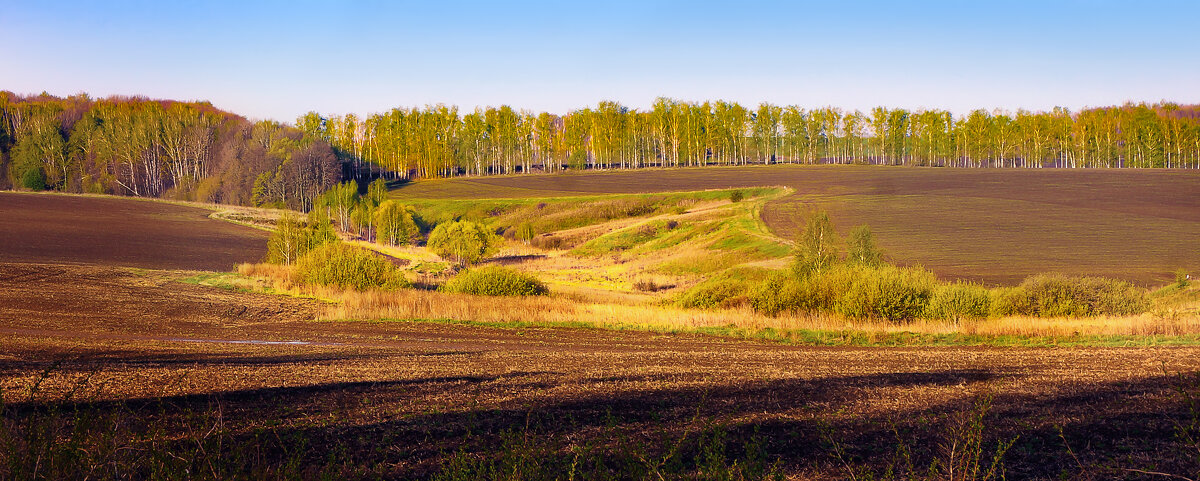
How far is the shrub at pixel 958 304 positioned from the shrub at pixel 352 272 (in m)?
26.1

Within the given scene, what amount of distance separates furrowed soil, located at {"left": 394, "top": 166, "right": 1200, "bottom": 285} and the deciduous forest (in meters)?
13.5

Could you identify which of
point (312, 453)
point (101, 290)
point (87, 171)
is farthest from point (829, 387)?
point (87, 171)

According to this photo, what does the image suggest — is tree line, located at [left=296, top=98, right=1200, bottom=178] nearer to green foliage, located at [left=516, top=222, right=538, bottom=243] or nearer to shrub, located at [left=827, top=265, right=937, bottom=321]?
green foliage, located at [left=516, top=222, right=538, bottom=243]

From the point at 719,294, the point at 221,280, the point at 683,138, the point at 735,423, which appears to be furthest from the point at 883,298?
the point at 683,138

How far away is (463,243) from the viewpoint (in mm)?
67875

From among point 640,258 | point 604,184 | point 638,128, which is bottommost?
point 640,258

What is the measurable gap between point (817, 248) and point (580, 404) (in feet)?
95.6

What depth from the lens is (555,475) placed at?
6793mm

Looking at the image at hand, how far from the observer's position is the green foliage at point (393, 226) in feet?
258

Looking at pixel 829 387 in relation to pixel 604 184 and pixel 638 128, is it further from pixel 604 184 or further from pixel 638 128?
pixel 638 128

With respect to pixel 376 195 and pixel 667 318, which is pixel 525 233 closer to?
pixel 376 195

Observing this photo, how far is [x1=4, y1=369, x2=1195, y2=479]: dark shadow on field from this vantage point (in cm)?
749

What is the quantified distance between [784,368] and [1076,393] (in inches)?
209

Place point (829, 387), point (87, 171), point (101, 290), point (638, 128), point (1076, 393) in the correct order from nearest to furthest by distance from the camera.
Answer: point (1076, 393) < point (829, 387) < point (101, 290) < point (87, 171) < point (638, 128)
